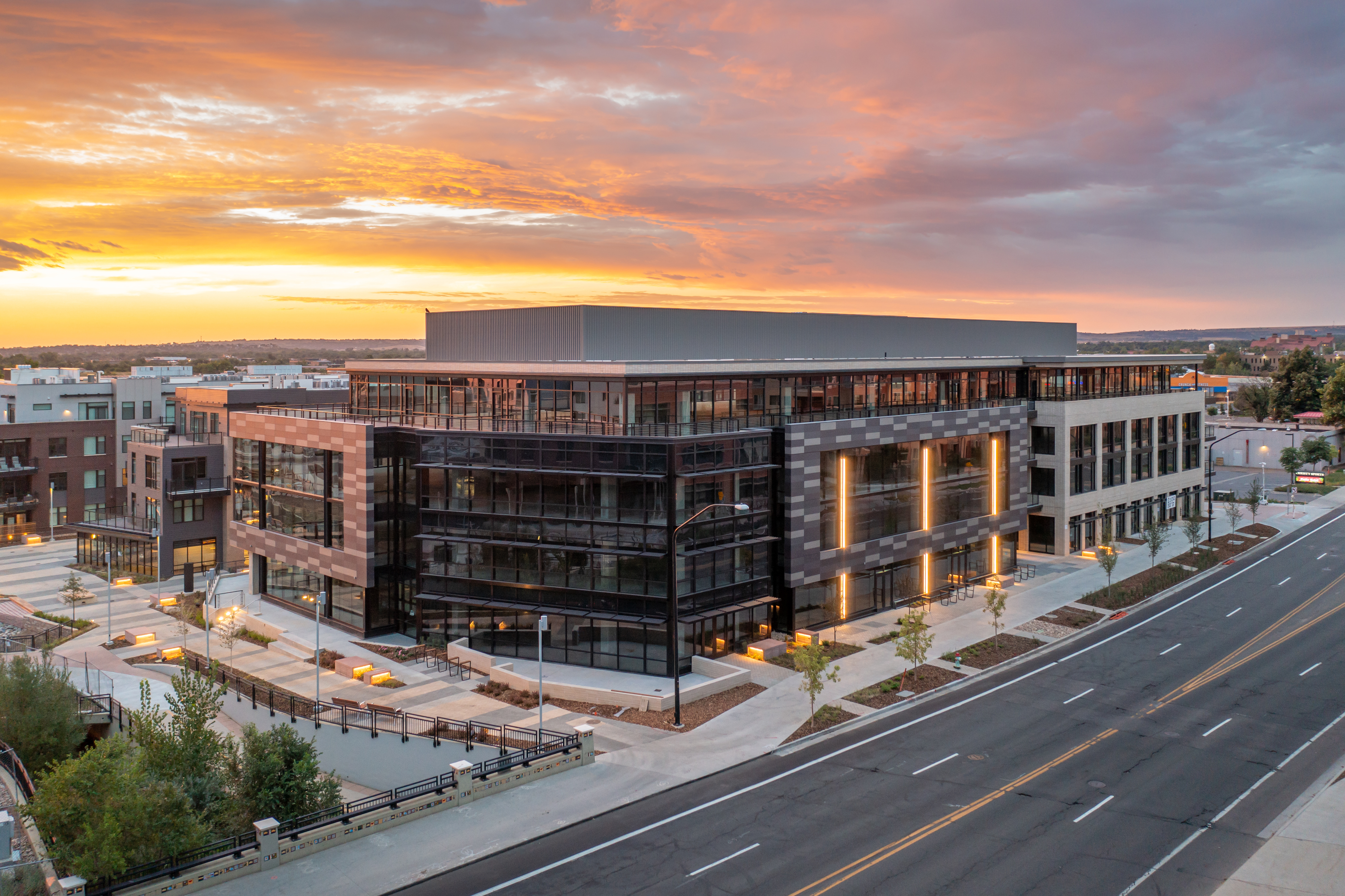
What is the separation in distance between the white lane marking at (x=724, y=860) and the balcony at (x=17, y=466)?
79.7 meters

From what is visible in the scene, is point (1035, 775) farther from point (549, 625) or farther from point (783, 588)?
point (549, 625)

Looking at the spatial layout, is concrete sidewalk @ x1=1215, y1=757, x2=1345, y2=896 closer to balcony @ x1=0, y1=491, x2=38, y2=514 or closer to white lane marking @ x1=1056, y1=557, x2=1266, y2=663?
white lane marking @ x1=1056, y1=557, x2=1266, y2=663

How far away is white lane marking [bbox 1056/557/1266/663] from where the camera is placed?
45.1 metres

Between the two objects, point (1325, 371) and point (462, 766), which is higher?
point (1325, 371)

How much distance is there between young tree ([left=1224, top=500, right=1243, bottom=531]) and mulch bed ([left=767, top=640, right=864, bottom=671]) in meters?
46.3

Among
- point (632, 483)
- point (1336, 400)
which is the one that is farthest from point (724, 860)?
point (1336, 400)

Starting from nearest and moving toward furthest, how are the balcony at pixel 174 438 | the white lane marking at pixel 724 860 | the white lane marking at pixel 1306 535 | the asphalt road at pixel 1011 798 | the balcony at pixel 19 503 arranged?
the asphalt road at pixel 1011 798, the white lane marking at pixel 724 860, the balcony at pixel 174 438, the white lane marking at pixel 1306 535, the balcony at pixel 19 503

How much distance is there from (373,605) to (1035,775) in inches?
1338

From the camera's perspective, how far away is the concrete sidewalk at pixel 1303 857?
76.1ft

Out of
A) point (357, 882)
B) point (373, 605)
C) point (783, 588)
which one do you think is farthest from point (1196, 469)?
point (357, 882)

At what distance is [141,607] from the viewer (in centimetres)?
5841

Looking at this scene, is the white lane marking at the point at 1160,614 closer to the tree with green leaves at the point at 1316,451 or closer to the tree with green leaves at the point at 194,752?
the tree with green leaves at the point at 194,752

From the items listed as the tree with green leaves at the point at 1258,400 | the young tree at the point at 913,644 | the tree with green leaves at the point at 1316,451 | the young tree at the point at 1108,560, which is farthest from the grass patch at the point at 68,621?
the tree with green leaves at the point at 1258,400

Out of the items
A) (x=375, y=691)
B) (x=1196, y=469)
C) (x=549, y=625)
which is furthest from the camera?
(x=1196, y=469)
